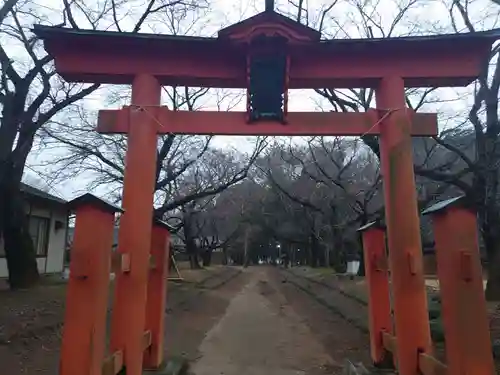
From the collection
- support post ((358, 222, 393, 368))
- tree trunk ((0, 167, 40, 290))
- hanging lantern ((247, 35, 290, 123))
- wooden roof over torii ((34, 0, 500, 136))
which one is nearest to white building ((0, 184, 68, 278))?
tree trunk ((0, 167, 40, 290))

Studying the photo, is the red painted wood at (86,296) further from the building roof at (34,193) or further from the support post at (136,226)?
the building roof at (34,193)

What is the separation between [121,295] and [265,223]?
4137 centimetres

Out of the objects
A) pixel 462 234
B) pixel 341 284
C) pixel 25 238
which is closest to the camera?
pixel 462 234

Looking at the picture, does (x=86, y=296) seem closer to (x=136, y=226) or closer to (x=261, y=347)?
(x=136, y=226)

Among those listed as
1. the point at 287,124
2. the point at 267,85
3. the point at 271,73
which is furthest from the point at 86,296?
the point at 271,73

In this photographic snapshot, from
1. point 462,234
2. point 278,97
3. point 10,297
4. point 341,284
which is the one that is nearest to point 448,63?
point 278,97

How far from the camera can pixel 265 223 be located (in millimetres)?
46531

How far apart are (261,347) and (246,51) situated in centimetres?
683

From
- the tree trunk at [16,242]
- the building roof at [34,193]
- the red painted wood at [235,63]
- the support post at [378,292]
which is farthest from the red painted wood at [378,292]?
the building roof at [34,193]

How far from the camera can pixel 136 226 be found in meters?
5.55

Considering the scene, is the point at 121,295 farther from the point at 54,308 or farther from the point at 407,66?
the point at 54,308

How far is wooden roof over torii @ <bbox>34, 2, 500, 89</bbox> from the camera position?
230 inches

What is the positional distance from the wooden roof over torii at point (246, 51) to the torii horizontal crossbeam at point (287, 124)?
1.74ft

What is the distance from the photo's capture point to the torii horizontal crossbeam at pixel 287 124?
599 centimetres
